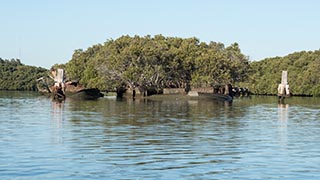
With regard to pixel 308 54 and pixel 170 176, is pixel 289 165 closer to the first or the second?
pixel 170 176

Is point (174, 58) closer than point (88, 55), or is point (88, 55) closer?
point (174, 58)

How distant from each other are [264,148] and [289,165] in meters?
4.99

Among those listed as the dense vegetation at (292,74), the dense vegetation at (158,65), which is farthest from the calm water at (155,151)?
the dense vegetation at (292,74)

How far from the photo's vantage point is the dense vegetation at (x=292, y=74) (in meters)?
159

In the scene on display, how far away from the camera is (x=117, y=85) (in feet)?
374

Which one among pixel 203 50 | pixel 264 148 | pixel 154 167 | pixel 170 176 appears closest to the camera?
pixel 170 176

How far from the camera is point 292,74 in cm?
16688

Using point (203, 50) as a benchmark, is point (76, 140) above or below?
below

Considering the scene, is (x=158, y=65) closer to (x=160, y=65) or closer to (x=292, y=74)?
(x=160, y=65)

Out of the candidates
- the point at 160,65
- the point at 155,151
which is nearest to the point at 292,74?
the point at 160,65

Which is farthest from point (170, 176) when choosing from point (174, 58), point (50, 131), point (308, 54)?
point (308, 54)

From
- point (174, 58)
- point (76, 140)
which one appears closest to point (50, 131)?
point (76, 140)

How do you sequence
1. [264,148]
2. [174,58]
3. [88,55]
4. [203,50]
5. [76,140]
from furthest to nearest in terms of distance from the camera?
[88,55], [203,50], [174,58], [76,140], [264,148]

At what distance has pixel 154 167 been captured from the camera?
19.6m
